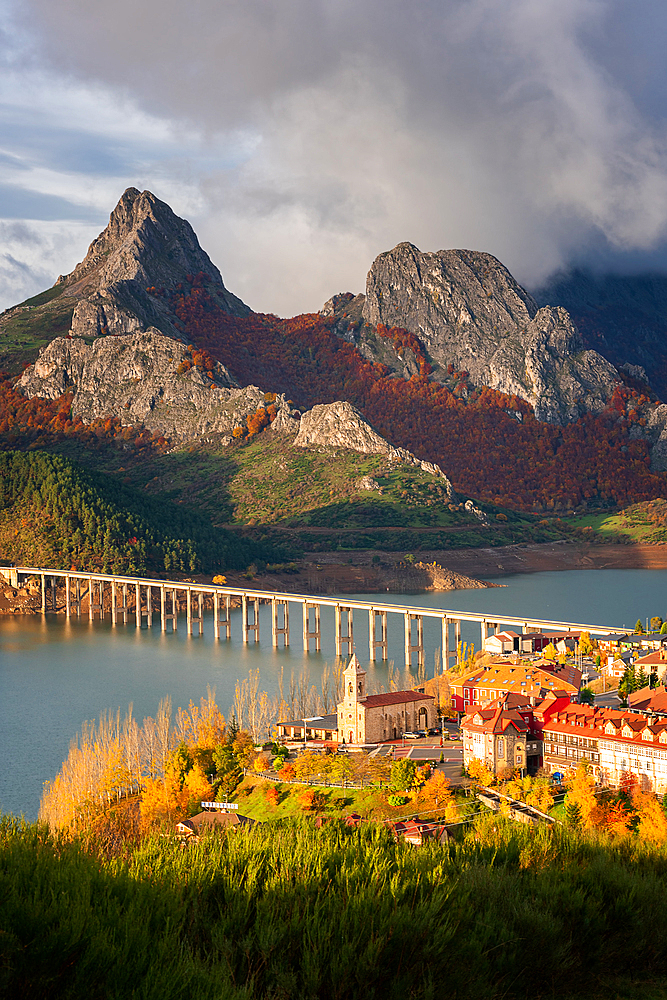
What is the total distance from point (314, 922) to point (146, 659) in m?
59.6

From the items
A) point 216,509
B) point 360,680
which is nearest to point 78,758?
point 360,680

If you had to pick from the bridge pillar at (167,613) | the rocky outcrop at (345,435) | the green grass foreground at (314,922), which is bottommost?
the bridge pillar at (167,613)

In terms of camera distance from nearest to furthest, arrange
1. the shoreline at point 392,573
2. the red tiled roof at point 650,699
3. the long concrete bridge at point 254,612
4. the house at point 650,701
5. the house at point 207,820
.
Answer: the house at point 207,820
the house at point 650,701
the red tiled roof at point 650,699
the long concrete bridge at point 254,612
the shoreline at point 392,573

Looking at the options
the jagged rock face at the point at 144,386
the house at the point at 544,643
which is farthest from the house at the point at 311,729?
the jagged rock face at the point at 144,386

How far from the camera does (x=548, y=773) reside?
29672 millimetres

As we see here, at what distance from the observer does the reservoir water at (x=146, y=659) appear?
44469mm

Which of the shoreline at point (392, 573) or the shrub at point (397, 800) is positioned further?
the shoreline at point (392, 573)

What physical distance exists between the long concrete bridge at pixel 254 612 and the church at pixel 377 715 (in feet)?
78.6

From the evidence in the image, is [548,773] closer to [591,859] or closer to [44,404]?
[591,859]

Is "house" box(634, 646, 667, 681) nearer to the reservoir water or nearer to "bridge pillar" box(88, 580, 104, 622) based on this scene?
the reservoir water

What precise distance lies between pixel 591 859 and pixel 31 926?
25.9ft

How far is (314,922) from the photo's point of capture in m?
9.51

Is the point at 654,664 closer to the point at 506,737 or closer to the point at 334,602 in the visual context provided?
the point at 506,737

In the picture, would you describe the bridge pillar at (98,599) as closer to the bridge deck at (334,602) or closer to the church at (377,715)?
the bridge deck at (334,602)
